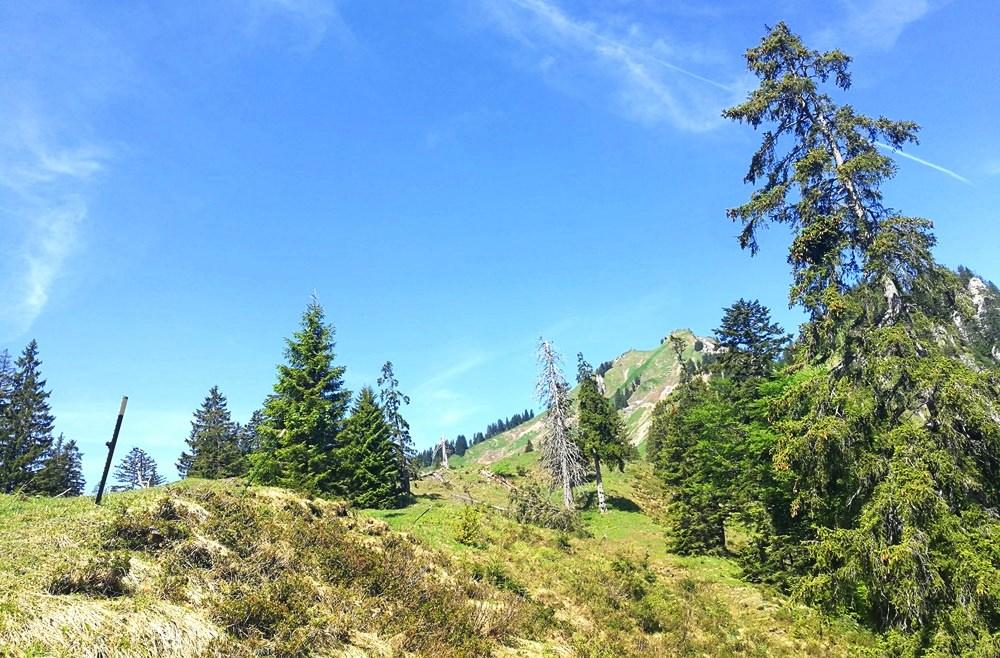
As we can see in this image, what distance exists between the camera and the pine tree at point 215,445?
53.9 m

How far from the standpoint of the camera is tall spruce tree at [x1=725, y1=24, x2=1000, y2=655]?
10.4 m

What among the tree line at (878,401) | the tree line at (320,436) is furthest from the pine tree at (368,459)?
the tree line at (878,401)

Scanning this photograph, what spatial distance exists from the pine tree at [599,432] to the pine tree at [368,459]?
17.4 m

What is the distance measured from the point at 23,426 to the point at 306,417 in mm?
36668

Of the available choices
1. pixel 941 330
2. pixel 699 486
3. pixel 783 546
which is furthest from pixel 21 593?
pixel 699 486

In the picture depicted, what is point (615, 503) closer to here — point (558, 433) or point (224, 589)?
point (558, 433)

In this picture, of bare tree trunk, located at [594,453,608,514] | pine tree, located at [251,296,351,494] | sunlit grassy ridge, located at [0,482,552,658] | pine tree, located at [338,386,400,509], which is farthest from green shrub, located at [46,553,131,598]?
bare tree trunk, located at [594,453,608,514]

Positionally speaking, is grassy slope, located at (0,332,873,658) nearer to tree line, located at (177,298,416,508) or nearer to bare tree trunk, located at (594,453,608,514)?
tree line, located at (177,298,416,508)

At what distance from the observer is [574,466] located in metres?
41.6

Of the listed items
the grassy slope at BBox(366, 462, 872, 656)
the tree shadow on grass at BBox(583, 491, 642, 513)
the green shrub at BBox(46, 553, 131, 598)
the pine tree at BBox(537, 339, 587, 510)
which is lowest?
the grassy slope at BBox(366, 462, 872, 656)

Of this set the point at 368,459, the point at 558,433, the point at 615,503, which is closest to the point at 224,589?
the point at 368,459

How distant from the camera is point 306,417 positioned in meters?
29.4

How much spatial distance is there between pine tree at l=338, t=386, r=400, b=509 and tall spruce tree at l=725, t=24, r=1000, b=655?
2525 cm

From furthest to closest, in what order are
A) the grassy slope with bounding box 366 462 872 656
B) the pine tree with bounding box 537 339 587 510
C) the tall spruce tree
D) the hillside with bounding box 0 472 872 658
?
1. the pine tree with bounding box 537 339 587 510
2. the grassy slope with bounding box 366 462 872 656
3. the tall spruce tree
4. the hillside with bounding box 0 472 872 658
